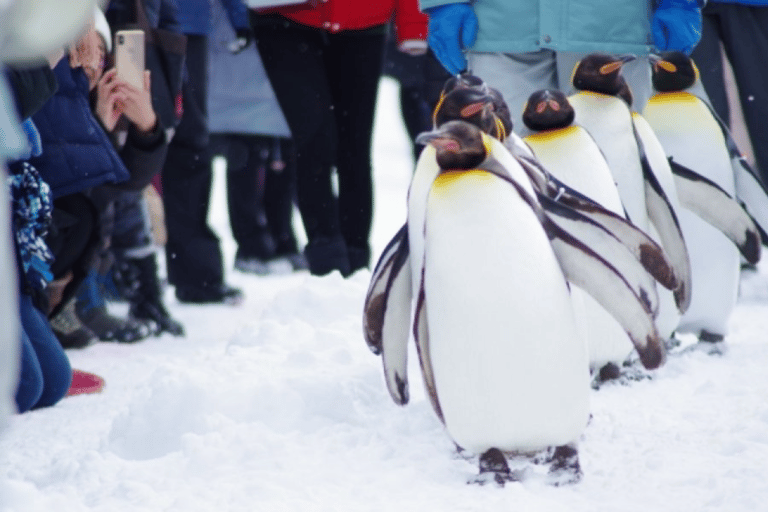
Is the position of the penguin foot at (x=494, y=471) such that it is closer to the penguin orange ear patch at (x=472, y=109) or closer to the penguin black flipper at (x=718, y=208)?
the penguin orange ear patch at (x=472, y=109)

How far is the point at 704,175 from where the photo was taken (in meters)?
3.62

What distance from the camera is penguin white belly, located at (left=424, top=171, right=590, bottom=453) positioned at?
7.64ft

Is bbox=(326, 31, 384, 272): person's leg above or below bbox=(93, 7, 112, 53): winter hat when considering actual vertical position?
below

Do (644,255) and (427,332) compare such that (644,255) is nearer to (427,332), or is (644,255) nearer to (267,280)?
(427,332)

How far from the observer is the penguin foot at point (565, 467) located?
2.36 metres

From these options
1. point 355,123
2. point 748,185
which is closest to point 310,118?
point 355,123

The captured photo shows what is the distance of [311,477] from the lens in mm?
2412

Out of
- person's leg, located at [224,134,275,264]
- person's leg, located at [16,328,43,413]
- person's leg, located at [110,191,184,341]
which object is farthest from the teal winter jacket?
person's leg, located at [224,134,275,264]

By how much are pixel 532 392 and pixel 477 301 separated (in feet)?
0.68

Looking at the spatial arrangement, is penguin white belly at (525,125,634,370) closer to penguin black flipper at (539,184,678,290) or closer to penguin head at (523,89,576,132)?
penguin head at (523,89,576,132)

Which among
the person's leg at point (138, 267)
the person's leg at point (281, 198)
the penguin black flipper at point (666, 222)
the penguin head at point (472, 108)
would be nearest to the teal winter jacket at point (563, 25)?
the penguin black flipper at point (666, 222)

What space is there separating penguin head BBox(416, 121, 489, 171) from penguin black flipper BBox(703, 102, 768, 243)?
151cm

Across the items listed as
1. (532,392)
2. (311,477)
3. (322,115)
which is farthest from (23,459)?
(322,115)

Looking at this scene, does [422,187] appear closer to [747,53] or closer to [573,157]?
[573,157]
